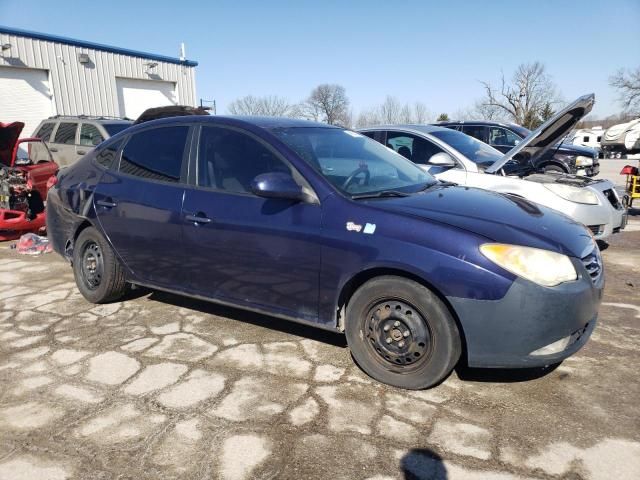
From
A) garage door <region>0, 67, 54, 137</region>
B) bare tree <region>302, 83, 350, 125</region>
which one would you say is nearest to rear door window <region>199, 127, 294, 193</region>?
garage door <region>0, 67, 54, 137</region>

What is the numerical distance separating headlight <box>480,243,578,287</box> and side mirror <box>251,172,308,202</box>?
1136 millimetres

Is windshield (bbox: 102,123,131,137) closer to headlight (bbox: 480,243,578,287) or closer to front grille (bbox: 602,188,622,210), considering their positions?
front grille (bbox: 602,188,622,210)

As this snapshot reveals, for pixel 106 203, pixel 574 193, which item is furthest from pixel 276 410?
pixel 574 193

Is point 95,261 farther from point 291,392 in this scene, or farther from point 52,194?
point 291,392

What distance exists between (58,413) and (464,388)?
232 cm

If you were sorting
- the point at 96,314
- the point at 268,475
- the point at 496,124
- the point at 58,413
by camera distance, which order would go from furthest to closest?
the point at 496,124, the point at 96,314, the point at 58,413, the point at 268,475

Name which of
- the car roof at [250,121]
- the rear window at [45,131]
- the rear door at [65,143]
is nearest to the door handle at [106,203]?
the car roof at [250,121]

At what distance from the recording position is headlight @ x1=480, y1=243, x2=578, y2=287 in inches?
102

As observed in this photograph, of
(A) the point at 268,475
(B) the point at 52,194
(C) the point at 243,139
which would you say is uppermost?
(C) the point at 243,139

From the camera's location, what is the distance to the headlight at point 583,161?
1117 centimetres

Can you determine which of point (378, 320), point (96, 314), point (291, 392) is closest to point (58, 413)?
point (291, 392)

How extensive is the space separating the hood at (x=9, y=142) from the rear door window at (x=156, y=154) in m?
4.42

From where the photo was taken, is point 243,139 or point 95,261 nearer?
point 243,139

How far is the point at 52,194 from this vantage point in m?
4.73
